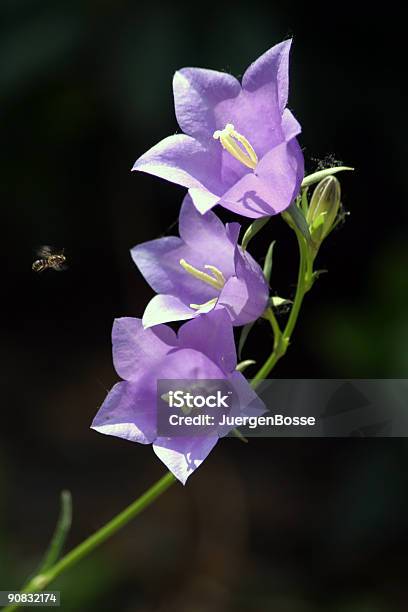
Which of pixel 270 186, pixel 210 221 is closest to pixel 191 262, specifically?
pixel 210 221

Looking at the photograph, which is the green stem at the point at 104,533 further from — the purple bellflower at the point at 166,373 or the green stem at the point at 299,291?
the green stem at the point at 299,291

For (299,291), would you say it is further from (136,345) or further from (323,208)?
(136,345)

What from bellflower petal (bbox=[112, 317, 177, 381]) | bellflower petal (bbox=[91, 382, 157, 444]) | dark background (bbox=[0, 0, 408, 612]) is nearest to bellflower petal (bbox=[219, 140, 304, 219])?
bellflower petal (bbox=[112, 317, 177, 381])

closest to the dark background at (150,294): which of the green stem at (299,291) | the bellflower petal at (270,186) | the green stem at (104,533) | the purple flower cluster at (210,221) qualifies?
the green stem at (104,533)

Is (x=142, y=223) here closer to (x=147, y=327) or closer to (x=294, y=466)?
(x=294, y=466)

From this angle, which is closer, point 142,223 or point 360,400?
point 360,400

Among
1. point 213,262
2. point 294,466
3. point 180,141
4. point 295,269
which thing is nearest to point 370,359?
point 295,269
